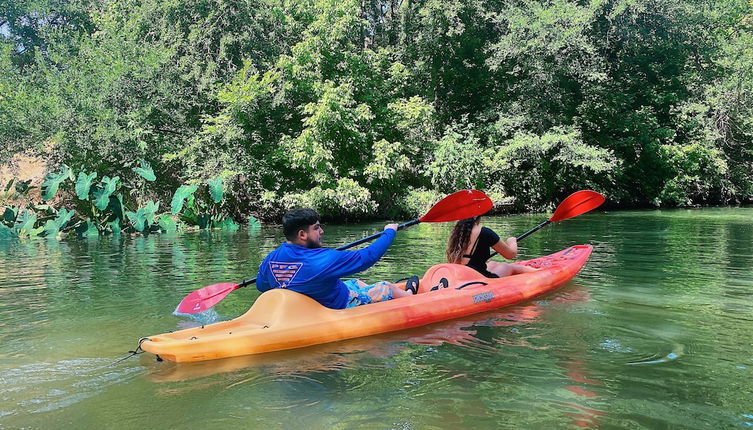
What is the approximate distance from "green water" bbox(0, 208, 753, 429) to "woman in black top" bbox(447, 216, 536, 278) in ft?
1.70

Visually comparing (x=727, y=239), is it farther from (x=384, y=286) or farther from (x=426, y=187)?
(x=426, y=187)

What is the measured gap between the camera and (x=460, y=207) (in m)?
5.93

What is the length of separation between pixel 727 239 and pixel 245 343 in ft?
29.7

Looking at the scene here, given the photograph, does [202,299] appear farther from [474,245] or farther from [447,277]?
[474,245]

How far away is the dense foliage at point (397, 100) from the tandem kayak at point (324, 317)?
1023 cm

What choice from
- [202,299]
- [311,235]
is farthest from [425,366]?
[202,299]

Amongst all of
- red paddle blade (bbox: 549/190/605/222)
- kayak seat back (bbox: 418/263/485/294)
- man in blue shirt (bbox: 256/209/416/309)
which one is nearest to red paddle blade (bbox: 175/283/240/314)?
man in blue shirt (bbox: 256/209/416/309)

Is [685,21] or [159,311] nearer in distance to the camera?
[159,311]

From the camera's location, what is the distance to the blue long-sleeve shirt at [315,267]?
407cm

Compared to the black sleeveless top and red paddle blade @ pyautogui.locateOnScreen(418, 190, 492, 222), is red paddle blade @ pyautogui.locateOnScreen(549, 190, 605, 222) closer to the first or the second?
red paddle blade @ pyautogui.locateOnScreen(418, 190, 492, 222)

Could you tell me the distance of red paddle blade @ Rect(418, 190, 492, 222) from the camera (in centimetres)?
583

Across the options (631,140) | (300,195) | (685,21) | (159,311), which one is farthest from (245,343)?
(685,21)

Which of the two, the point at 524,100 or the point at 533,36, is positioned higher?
the point at 533,36

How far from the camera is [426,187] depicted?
18156 millimetres
